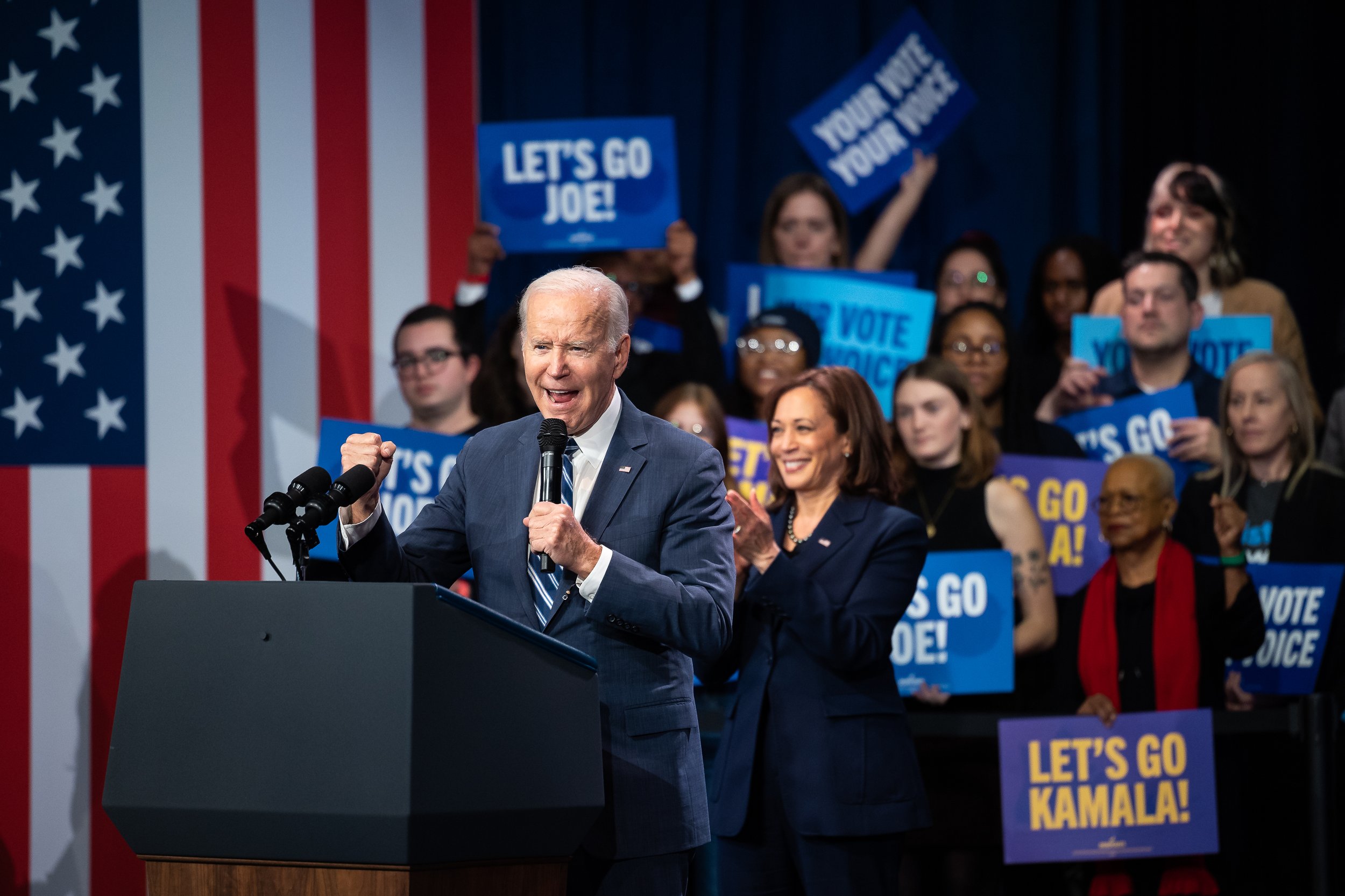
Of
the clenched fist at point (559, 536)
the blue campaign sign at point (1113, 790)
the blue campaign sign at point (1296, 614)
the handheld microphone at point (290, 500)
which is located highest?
the handheld microphone at point (290, 500)

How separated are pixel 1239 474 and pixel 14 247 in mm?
3975

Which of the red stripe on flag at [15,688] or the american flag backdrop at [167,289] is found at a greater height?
the american flag backdrop at [167,289]

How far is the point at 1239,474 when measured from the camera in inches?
162

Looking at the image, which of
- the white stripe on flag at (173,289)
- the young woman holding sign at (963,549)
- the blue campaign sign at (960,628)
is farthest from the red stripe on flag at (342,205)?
the blue campaign sign at (960,628)

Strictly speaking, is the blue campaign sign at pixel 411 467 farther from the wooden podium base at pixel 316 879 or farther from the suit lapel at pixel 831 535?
the wooden podium base at pixel 316 879

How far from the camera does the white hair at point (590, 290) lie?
196cm

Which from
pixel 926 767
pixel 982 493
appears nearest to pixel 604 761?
pixel 926 767

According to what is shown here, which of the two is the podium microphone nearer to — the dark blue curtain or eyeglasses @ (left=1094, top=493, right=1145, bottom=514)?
eyeglasses @ (left=1094, top=493, right=1145, bottom=514)

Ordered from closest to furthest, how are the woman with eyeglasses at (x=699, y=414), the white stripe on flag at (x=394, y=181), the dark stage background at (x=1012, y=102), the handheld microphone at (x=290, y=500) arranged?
the handheld microphone at (x=290, y=500) < the woman with eyeglasses at (x=699, y=414) < the white stripe on flag at (x=394, y=181) < the dark stage background at (x=1012, y=102)

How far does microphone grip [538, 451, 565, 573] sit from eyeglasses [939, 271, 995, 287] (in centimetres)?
326

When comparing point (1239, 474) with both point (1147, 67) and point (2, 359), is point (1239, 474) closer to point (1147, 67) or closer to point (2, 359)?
point (1147, 67)

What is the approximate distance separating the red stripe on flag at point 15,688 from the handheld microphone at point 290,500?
2.98 meters

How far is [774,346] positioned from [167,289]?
209cm

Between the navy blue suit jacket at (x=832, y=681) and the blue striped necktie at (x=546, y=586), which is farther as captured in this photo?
the navy blue suit jacket at (x=832, y=681)
